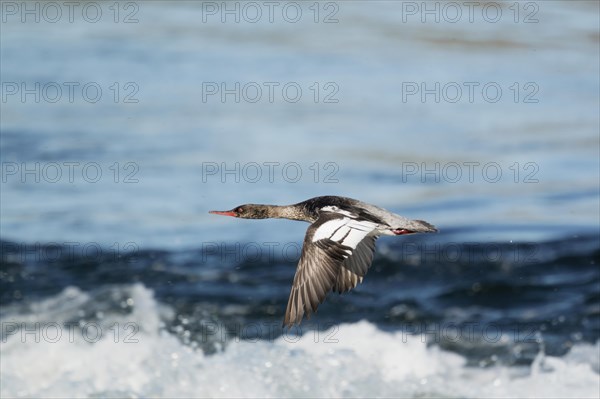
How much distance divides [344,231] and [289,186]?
6.72 m

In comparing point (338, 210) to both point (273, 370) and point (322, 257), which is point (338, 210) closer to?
point (322, 257)

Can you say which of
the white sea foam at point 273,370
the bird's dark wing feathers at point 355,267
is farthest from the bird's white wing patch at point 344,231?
the white sea foam at point 273,370

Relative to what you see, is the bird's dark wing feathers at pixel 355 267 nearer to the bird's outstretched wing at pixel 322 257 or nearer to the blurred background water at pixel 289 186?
the bird's outstretched wing at pixel 322 257

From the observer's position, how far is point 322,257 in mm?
7211

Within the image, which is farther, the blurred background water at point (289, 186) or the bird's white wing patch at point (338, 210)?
the blurred background water at point (289, 186)

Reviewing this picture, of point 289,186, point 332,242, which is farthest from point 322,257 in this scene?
point 289,186

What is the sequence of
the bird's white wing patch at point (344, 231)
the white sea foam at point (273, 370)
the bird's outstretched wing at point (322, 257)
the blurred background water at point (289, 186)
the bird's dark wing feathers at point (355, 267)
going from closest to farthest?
the bird's outstretched wing at point (322, 257)
the bird's white wing patch at point (344, 231)
the bird's dark wing feathers at point (355, 267)
the white sea foam at point (273, 370)
the blurred background water at point (289, 186)

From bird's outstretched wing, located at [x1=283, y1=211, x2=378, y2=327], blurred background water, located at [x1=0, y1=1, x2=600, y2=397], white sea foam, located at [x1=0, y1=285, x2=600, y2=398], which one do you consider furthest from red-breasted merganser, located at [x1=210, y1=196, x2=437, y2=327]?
blurred background water, located at [x1=0, y1=1, x2=600, y2=397]

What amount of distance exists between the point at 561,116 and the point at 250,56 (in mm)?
4515

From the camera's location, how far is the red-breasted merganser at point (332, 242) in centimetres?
711

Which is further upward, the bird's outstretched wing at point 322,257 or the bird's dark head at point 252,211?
the bird's dark head at point 252,211

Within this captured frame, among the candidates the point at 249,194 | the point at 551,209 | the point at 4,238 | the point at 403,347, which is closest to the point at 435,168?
the point at 551,209

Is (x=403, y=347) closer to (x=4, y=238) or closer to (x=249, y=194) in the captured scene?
(x=249, y=194)

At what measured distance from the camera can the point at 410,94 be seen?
1666cm
